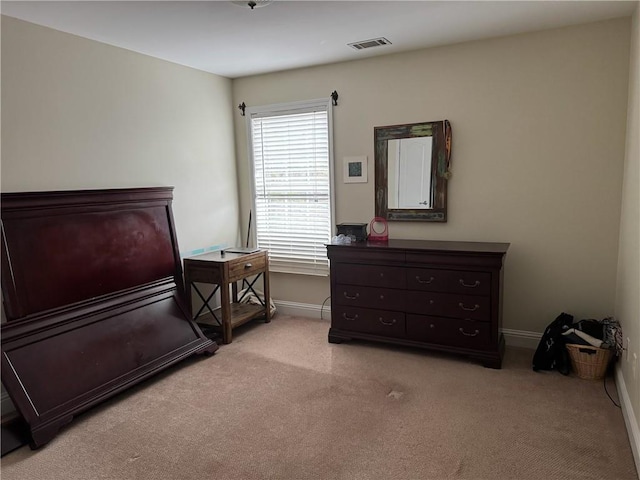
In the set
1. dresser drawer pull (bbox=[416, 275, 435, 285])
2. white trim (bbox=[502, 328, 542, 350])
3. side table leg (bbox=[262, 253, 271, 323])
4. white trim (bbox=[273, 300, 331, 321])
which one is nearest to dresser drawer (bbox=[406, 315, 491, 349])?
dresser drawer pull (bbox=[416, 275, 435, 285])

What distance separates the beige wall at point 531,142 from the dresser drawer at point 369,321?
30.3 inches

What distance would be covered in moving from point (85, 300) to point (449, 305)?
8.53ft

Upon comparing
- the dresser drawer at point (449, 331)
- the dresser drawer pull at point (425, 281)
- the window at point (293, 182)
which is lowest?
the dresser drawer at point (449, 331)

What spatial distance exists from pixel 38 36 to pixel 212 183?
72.5 inches

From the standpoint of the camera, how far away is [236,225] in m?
4.71

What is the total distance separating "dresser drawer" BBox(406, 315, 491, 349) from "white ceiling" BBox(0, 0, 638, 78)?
2.12 metres

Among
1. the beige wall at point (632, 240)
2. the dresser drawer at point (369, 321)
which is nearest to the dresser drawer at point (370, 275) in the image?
the dresser drawer at point (369, 321)

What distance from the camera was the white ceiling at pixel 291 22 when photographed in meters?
2.67

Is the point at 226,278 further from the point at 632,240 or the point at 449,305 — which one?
the point at 632,240

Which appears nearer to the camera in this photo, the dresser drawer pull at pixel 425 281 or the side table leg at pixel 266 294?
the dresser drawer pull at pixel 425 281

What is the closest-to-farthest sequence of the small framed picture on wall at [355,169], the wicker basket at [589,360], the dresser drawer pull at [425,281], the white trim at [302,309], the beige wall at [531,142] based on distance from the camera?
the wicker basket at [589,360], the beige wall at [531,142], the dresser drawer pull at [425,281], the small framed picture on wall at [355,169], the white trim at [302,309]

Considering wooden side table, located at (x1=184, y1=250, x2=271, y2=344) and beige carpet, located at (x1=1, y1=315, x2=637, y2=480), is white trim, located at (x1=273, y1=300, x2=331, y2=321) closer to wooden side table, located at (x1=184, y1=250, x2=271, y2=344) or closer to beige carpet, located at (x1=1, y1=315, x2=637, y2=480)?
wooden side table, located at (x1=184, y1=250, x2=271, y2=344)

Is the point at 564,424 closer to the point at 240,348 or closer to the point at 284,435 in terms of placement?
the point at 284,435

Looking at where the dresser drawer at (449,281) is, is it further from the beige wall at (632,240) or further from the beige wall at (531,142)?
the beige wall at (632,240)
